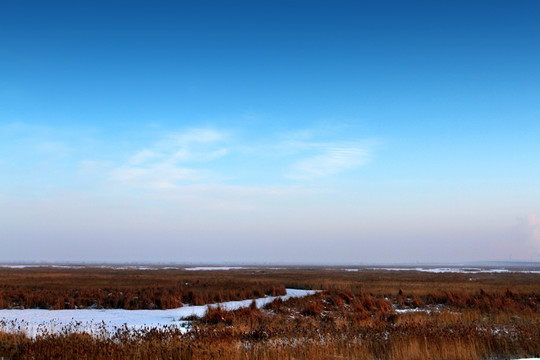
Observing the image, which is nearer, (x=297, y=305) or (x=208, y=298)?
(x=297, y=305)

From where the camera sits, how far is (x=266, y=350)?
8922 mm

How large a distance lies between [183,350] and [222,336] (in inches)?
87.8

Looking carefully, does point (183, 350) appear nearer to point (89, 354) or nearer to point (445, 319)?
point (89, 354)

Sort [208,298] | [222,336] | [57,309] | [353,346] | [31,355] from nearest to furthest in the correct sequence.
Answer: [31,355] → [353,346] → [222,336] → [57,309] → [208,298]

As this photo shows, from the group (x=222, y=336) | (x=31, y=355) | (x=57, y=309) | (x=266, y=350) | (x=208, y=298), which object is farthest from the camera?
(x=208, y=298)

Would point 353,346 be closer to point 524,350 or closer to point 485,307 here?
point 524,350

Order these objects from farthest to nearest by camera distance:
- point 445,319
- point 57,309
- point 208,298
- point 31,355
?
point 208,298, point 57,309, point 445,319, point 31,355

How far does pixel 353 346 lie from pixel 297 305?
1129 cm

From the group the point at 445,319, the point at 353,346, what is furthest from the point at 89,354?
the point at 445,319

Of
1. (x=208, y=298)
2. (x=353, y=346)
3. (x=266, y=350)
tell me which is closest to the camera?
(x=266, y=350)

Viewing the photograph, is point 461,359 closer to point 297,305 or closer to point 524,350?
point 524,350

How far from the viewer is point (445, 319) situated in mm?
15609

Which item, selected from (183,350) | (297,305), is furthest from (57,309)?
(183,350)

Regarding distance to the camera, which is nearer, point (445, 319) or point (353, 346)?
point (353, 346)
